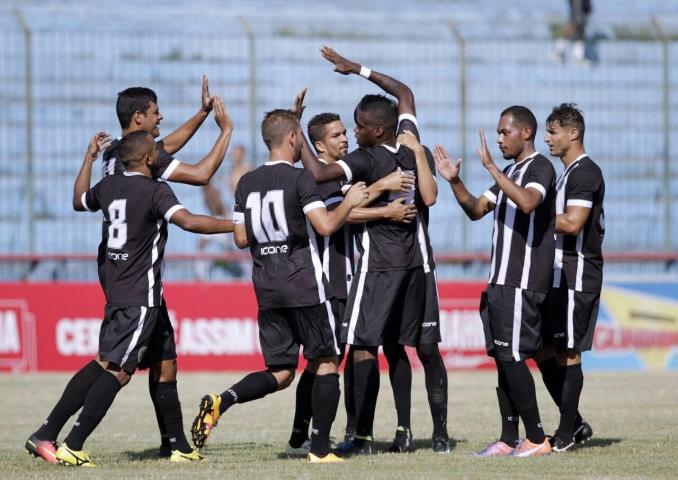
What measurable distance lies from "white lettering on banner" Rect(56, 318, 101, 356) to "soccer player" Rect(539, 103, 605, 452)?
870 cm

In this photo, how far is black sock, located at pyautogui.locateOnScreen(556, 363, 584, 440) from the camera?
9000 mm

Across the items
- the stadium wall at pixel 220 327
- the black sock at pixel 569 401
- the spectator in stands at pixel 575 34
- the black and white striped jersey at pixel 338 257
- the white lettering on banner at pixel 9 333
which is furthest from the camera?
the spectator in stands at pixel 575 34

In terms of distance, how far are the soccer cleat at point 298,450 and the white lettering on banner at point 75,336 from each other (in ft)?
25.5

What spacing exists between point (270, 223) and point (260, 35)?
1255 cm

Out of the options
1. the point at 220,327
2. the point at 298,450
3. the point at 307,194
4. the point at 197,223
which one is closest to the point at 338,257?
the point at 307,194

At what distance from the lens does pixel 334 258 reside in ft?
30.8

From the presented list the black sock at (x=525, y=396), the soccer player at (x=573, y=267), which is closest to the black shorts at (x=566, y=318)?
the soccer player at (x=573, y=267)

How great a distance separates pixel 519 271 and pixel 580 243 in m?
0.92

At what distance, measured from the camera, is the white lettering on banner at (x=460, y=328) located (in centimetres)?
1708

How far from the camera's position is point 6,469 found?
8.20 metres

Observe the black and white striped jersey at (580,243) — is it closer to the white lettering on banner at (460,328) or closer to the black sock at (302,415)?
the black sock at (302,415)

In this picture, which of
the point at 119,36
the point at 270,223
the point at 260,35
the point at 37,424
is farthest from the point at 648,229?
the point at 270,223

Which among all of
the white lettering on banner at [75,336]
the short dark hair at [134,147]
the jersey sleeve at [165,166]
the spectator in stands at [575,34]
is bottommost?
the white lettering on banner at [75,336]

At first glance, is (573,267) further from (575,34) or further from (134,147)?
(575,34)
